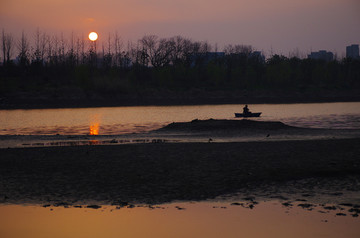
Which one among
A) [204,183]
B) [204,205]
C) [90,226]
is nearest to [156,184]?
[204,183]

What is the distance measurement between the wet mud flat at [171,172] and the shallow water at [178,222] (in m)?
1.23

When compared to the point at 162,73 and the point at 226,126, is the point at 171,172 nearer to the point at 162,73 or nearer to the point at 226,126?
the point at 226,126

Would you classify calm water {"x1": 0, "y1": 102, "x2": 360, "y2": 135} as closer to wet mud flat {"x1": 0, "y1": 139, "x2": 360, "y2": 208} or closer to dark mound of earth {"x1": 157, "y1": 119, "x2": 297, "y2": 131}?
dark mound of earth {"x1": 157, "y1": 119, "x2": 297, "y2": 131}

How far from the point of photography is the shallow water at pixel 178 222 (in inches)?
459

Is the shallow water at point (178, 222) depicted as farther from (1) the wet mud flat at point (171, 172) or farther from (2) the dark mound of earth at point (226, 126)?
(2) the dark mound of earth at point (226, 126)

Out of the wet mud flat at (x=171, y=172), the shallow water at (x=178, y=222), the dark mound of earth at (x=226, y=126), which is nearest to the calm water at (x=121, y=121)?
the dark mound of earth at (x=226, y=126)

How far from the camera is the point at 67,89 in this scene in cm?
11731

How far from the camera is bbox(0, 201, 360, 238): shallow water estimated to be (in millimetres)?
11648

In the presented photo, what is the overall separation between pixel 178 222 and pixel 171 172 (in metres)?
6.95

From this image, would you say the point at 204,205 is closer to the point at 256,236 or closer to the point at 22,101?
the point at 256,236

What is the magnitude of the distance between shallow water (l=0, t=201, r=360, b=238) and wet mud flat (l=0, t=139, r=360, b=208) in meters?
1.23

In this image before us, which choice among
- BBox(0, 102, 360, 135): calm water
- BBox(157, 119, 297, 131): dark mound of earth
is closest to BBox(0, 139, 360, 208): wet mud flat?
BBox(157, 119, 297, 131): dark mound of earth

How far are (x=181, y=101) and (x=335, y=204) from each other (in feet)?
371

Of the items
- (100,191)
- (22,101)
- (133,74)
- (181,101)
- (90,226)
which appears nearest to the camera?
(90,226)
